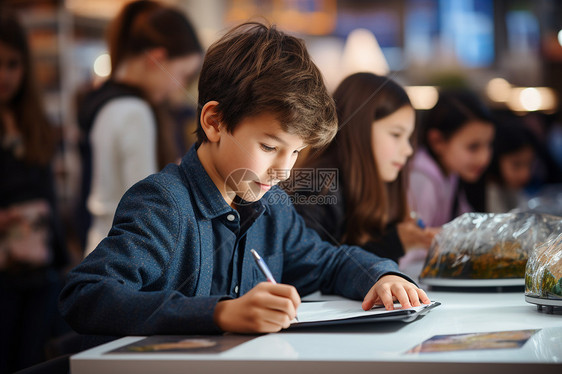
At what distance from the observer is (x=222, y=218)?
3.21 feet

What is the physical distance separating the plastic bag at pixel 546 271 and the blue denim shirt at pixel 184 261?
8.1 inches

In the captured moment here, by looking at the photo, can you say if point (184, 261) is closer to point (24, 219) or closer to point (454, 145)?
point (24, 219)

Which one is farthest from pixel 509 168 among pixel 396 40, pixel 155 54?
pixel 396 40

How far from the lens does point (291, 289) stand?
0.74m

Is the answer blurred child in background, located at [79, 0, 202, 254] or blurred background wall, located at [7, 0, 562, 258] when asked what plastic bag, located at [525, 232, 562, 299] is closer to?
blurred child in background, located at [79, 0, 202, 254]

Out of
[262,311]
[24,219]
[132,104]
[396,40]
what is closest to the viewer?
[262,311]

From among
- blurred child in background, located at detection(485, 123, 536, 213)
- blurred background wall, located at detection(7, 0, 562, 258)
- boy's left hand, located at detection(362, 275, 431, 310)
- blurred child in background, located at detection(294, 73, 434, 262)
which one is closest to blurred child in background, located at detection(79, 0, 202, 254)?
blurred child in background, located at detection(294, 73, 434, 262)

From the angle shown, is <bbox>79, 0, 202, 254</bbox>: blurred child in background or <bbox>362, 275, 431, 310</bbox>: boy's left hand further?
<bbox>79, 0, 202, 254</bbox>: blurred child in background

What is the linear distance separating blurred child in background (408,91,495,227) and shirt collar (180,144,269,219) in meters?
0.83

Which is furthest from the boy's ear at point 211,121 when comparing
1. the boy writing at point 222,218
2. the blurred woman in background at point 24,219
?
the blurred woman in background at point 24,219

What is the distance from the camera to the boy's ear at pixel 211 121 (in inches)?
37.8

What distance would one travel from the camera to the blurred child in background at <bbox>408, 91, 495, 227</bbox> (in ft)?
5.77

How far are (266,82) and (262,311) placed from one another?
13.7 inches

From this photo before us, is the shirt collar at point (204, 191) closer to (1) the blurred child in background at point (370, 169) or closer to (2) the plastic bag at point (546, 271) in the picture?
(1) the blurred child in background at point (370, 169)
